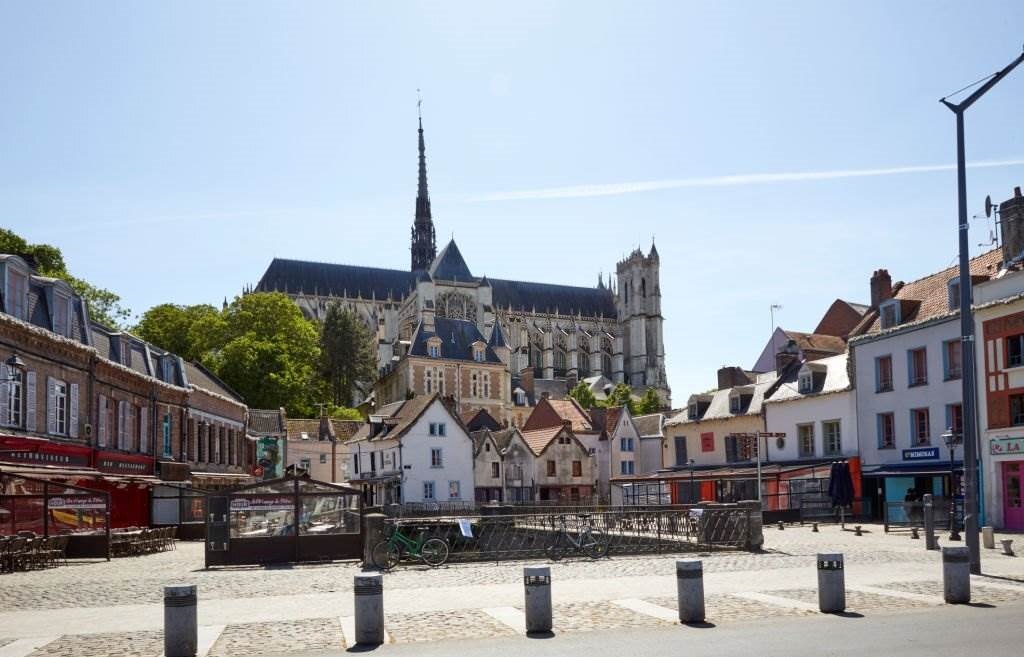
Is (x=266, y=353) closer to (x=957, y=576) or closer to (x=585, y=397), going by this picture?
(x=585, y=397)

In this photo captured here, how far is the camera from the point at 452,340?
326 ft

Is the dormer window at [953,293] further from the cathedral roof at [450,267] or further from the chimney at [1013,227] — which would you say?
the cathedral roof at [450,267]

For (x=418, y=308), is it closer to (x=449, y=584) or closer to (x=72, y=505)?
(x=72, y=505)

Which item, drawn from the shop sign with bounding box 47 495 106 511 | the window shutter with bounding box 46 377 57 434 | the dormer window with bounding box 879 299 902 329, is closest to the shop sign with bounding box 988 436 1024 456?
the dormer window with bounding box 879 299 902 329

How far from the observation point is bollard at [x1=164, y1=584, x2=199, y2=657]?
11328 mm

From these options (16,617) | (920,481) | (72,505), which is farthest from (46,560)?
(920,481)

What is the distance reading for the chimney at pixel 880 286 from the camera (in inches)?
1877

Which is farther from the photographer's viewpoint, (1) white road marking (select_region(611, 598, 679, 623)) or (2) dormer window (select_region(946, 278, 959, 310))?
(2) dormer window (select_region(946, 278, 959, 310))

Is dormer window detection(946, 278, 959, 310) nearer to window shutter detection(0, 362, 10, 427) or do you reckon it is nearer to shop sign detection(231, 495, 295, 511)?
shop sign detection(231, 495, 295, 511)

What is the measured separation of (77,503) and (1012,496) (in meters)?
26.4

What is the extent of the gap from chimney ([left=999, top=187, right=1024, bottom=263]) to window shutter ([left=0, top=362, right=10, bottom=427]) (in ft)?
98.1

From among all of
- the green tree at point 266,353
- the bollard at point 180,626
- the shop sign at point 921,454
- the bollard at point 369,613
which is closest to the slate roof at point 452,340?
the green tree at point 266,353

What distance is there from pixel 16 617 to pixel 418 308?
116 m

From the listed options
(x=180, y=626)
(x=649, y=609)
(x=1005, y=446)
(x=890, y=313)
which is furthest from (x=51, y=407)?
(x=890, y=313)
